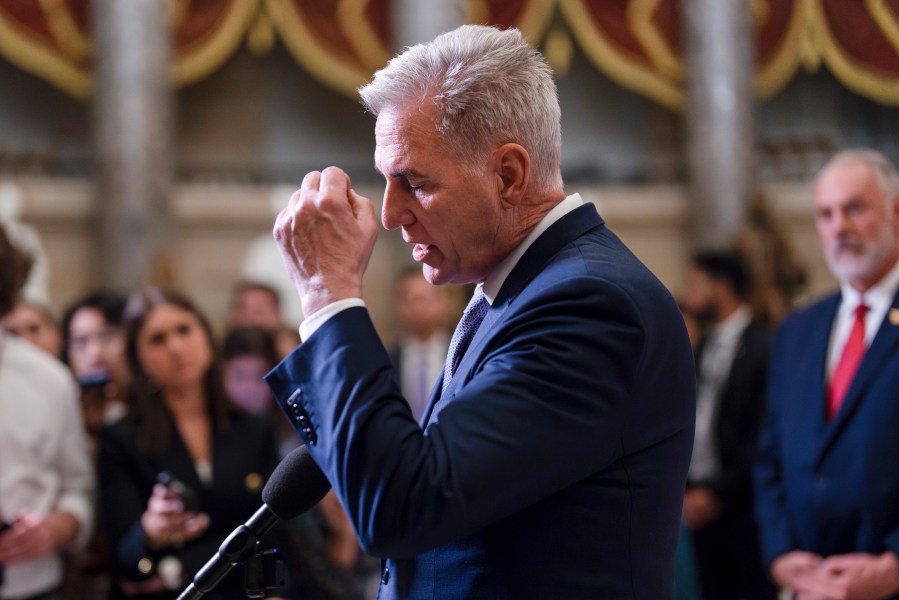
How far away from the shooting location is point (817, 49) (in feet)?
29.8

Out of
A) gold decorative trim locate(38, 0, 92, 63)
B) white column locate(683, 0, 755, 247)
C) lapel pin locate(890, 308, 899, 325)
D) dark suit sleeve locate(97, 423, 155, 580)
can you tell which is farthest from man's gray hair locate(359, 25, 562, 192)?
white column locate(683, 0, 755, 247)

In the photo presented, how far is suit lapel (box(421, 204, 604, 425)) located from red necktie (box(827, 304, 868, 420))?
5.45ft

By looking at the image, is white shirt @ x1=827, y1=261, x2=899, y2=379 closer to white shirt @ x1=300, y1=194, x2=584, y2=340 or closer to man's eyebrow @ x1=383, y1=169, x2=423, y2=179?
white shirt @ x1=300, y1=194, x2=584, y2=340

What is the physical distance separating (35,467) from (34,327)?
1.22 m

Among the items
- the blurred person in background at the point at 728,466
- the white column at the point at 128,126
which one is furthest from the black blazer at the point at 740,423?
the white column at the point at 128,126

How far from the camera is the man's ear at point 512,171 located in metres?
1.68

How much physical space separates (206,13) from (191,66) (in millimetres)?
409

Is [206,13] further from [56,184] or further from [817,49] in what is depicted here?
[817,49]

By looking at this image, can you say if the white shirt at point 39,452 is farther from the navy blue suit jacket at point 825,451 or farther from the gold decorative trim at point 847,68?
the gold decorative trim at point 847,68

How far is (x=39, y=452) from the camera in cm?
345

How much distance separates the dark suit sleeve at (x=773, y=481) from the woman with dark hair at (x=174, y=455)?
1.42 meters

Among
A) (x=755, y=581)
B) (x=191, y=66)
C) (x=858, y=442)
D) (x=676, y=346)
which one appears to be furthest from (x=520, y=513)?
(x=191, y=66)

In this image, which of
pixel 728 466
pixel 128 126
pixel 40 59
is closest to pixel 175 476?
pixel 728 466

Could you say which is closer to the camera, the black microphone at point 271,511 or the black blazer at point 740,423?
the black microphone at point 271,511
